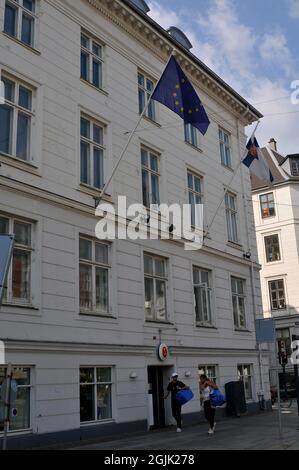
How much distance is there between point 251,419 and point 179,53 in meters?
14.7

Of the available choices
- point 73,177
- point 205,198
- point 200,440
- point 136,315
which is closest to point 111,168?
point 73,177

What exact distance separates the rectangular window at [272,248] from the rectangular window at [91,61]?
103 feet

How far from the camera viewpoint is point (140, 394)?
17.5m

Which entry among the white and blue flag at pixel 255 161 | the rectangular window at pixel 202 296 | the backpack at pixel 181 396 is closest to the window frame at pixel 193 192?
the rectangular window at pixel 202 296

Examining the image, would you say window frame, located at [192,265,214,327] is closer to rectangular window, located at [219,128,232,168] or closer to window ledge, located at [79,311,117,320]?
window ledge, located at [79,311,117,320]

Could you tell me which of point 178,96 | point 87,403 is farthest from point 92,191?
point 87,403

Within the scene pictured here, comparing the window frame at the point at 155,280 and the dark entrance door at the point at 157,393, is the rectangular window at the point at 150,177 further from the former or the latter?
the dark entrance door at the point at 157,393

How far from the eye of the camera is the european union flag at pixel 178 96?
17.0 metres

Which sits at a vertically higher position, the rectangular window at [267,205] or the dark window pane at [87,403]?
the rectangular window at [267,205]

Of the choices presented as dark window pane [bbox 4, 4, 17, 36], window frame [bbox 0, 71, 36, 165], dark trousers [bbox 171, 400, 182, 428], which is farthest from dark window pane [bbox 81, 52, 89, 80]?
dark trousers [bbox 171, 400, 182, 428]

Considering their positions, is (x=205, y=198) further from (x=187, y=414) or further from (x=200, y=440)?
(x=200, y=440)

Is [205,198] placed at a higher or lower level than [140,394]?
higher

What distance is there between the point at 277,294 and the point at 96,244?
3218 cm

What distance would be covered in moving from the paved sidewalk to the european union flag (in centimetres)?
936
